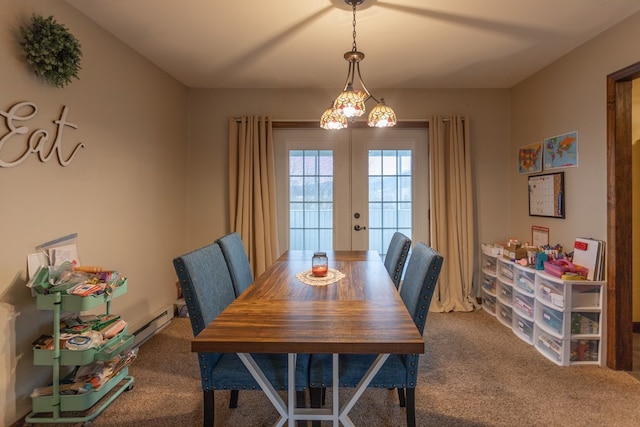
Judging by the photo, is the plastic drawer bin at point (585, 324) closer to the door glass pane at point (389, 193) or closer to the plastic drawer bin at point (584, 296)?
the plastic drawer bin at point (584, 296)

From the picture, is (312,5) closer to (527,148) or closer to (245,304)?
(245,304)

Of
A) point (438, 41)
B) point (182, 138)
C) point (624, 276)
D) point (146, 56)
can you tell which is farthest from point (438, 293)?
point (146, 56)

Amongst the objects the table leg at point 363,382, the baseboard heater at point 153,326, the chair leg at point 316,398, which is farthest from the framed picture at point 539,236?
the baseboard heater at point 153,326

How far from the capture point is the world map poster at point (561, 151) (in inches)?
106

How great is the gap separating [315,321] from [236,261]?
1.12 meters

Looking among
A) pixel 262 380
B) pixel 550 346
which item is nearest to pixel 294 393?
pixel 262 380

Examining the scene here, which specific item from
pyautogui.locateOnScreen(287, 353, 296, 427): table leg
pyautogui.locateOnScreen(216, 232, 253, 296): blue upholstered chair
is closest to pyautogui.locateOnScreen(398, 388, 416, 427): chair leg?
pyautogui.locateOnScreen(287, 353, 296, 427): table leg

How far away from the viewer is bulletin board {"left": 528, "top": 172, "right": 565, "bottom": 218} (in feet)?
9.28

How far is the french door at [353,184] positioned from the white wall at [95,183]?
123 cm

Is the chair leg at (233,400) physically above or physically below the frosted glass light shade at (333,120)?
below

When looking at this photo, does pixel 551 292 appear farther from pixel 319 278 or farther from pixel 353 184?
pixel 353 184

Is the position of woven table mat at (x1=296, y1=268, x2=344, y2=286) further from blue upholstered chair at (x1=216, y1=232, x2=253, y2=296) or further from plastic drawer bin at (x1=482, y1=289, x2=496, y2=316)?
plastic drawer bin at (x1=482, y1=289, x2=496, y2=316)

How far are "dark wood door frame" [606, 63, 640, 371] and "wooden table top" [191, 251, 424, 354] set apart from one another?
1731mm

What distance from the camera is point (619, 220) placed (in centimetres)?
229
